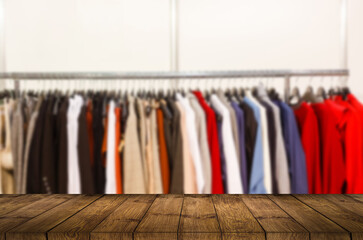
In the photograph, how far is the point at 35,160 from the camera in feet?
5.59

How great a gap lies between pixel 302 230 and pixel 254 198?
29 centimetres

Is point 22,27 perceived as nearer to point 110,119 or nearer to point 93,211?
point 110,119

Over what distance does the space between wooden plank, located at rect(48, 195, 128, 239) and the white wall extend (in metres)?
1.60

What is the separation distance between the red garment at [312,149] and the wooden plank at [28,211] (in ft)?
4.12

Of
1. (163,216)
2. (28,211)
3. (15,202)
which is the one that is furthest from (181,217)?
(15,202)

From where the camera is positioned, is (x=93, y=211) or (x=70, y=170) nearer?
(x=93, y=211)

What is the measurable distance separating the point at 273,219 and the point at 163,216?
0.94ft

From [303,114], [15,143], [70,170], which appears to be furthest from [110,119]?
[303,114]

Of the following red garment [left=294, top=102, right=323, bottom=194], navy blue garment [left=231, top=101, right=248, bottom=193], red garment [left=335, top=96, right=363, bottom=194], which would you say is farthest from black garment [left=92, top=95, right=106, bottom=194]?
red garment [left=335, top=96, right=363, bottom=194]

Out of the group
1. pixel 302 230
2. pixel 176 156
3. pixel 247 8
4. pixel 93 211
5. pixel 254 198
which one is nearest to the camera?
pixel 302 230

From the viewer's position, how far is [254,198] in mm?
1064

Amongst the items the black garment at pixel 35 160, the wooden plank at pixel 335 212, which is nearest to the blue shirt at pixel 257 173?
the wooden plank at pixel 335 212

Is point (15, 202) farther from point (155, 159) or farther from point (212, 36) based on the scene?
point (212, 36)

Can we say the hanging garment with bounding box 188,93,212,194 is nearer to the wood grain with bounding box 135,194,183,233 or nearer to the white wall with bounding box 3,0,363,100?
the wood grain with bounding box 135,194,183,233
